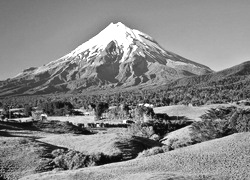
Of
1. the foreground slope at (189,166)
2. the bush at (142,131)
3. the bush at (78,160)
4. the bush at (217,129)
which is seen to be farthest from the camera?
the bush at (142,131)

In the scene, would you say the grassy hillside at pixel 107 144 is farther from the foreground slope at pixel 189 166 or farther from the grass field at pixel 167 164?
the foreground slope at pixel 189 166

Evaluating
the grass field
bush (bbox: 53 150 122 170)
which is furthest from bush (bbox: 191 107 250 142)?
bush (bbox: 53 150 122 170)

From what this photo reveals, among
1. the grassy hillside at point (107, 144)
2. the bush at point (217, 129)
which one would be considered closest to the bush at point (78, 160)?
the grassy hillside at point (107, 144)

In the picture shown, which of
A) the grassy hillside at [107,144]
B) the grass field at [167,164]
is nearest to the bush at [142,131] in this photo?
the grassy hillside at [107,144]

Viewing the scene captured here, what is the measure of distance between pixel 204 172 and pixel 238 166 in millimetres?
3157

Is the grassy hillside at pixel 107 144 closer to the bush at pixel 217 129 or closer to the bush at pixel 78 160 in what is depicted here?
the bush at pixel 78 160

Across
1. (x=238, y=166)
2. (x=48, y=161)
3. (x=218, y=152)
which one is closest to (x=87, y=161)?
(x=48, y=161)

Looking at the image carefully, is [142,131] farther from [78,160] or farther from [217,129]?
[78,160]

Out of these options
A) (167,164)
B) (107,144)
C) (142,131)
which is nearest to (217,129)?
(107,144)

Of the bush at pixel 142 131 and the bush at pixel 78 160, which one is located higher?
the bush at pixel 142 131

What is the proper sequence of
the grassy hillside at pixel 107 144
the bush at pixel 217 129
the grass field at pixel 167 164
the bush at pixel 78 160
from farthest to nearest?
the bush at pixel 217 129 < the grassy hillside at pixel 107 144 < the bush at pixel 78 160 < the grass field at pixel 167 164

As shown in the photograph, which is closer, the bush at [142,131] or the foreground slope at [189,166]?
the foreground slope at [189,166]

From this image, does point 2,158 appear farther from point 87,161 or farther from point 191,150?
point 191,150

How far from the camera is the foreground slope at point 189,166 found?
2922 centimetres
